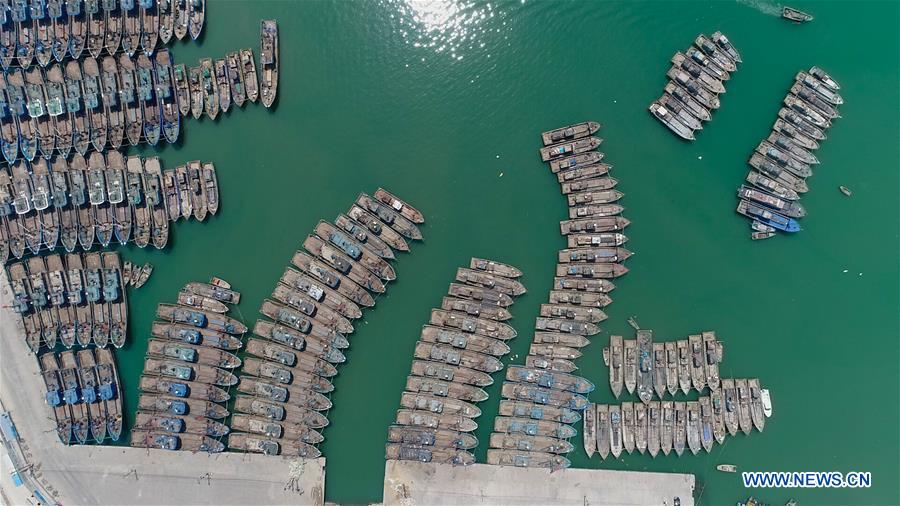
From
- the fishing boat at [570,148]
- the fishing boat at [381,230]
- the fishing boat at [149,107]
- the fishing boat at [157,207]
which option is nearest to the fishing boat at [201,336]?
the fishing boat at [157,207]

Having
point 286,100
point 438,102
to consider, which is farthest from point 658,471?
point 286,100

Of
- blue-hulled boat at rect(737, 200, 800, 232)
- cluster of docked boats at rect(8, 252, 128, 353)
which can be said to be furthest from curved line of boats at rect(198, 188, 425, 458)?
blue-hulled boat at rect(737, 200, 800, 232)

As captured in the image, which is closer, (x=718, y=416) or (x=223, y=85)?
(x=718, y=416)

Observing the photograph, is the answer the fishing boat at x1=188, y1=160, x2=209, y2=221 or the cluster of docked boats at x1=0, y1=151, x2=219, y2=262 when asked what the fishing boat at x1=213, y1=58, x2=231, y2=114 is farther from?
the fishing boat at x1=188, y1=160, x2=209, y2=221

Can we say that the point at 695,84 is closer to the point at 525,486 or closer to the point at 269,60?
the point at 525,486

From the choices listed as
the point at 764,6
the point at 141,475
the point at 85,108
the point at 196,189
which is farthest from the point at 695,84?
the point at 141,475

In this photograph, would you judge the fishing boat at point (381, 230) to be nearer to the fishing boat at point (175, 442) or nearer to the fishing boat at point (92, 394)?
the fishing boat at point (175, 442)
